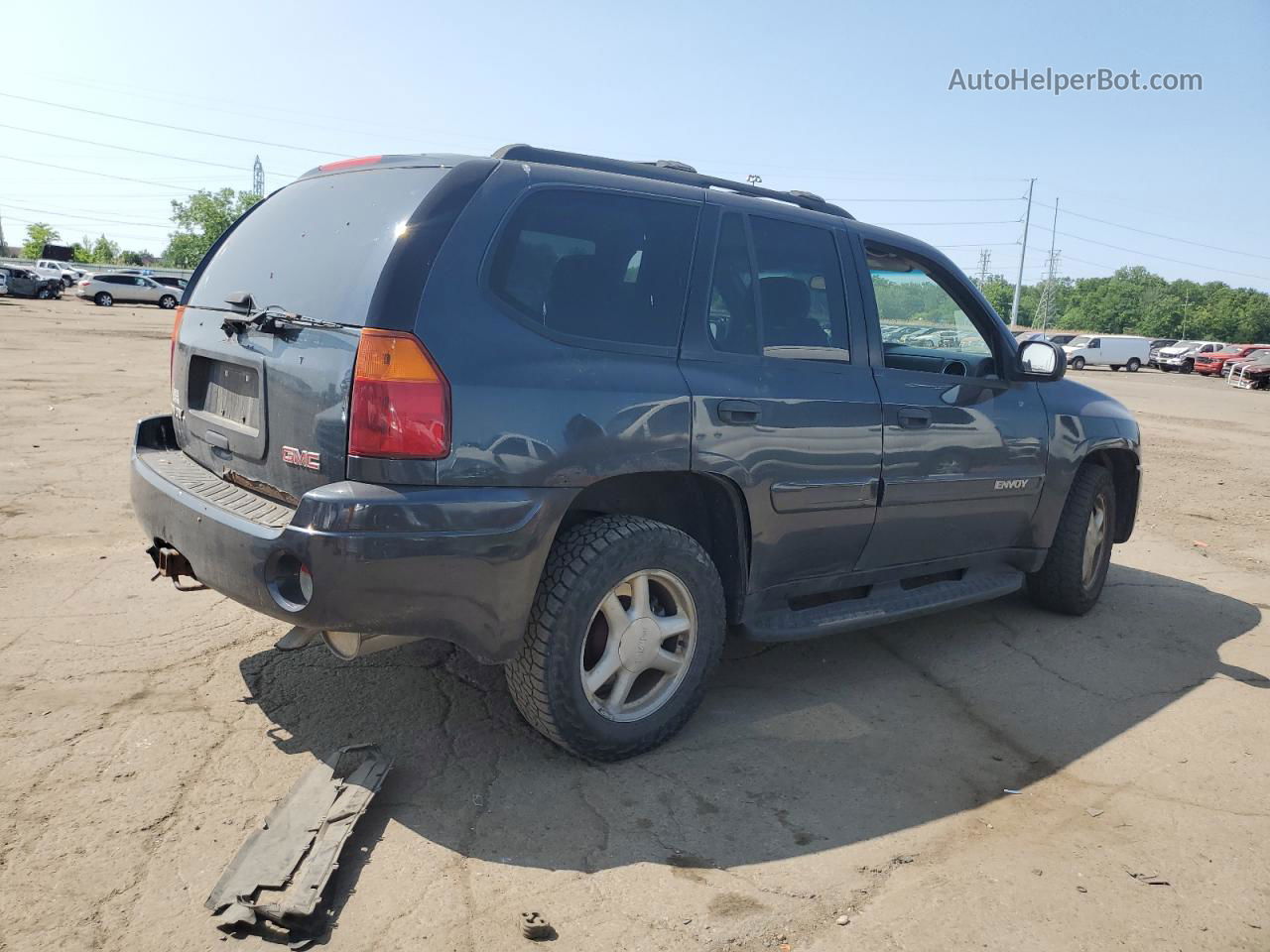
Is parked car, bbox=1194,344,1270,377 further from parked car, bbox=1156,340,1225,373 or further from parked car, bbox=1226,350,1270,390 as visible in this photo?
parked car, bbox=1226,350,1270,390

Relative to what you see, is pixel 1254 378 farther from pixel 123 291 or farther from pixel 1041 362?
pixel 123 291

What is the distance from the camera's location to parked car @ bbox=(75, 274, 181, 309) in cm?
4434

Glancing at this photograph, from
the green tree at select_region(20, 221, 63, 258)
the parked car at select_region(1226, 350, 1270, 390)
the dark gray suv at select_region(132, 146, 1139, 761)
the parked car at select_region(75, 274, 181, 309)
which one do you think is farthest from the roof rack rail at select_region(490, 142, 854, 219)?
the green tree at select_region(20, 221, 63, 258)

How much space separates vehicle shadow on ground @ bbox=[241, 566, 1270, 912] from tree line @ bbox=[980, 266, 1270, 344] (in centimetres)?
9609

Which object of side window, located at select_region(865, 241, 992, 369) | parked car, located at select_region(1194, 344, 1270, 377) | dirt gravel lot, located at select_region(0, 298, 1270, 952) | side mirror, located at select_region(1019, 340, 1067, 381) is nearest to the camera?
dirt gravel lot, located at select_region(0, 298, 1270, 952)

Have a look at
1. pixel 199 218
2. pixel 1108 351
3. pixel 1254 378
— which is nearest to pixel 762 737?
pixel 1254 378

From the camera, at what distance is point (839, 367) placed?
3.78 meters

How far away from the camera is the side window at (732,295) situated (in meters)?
3.43

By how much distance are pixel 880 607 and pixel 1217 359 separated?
47307mm

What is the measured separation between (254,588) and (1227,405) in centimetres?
2607

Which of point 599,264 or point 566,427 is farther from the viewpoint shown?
point 599,264

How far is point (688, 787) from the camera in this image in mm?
3121

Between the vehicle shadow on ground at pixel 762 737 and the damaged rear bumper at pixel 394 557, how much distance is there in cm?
54

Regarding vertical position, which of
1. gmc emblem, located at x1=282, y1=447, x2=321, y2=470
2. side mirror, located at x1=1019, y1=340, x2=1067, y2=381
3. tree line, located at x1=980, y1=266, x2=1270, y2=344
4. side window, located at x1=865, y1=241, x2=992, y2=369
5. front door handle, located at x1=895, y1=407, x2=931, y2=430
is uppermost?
tree line, located at x1=980, y1=266, x2=1270, y2=344
